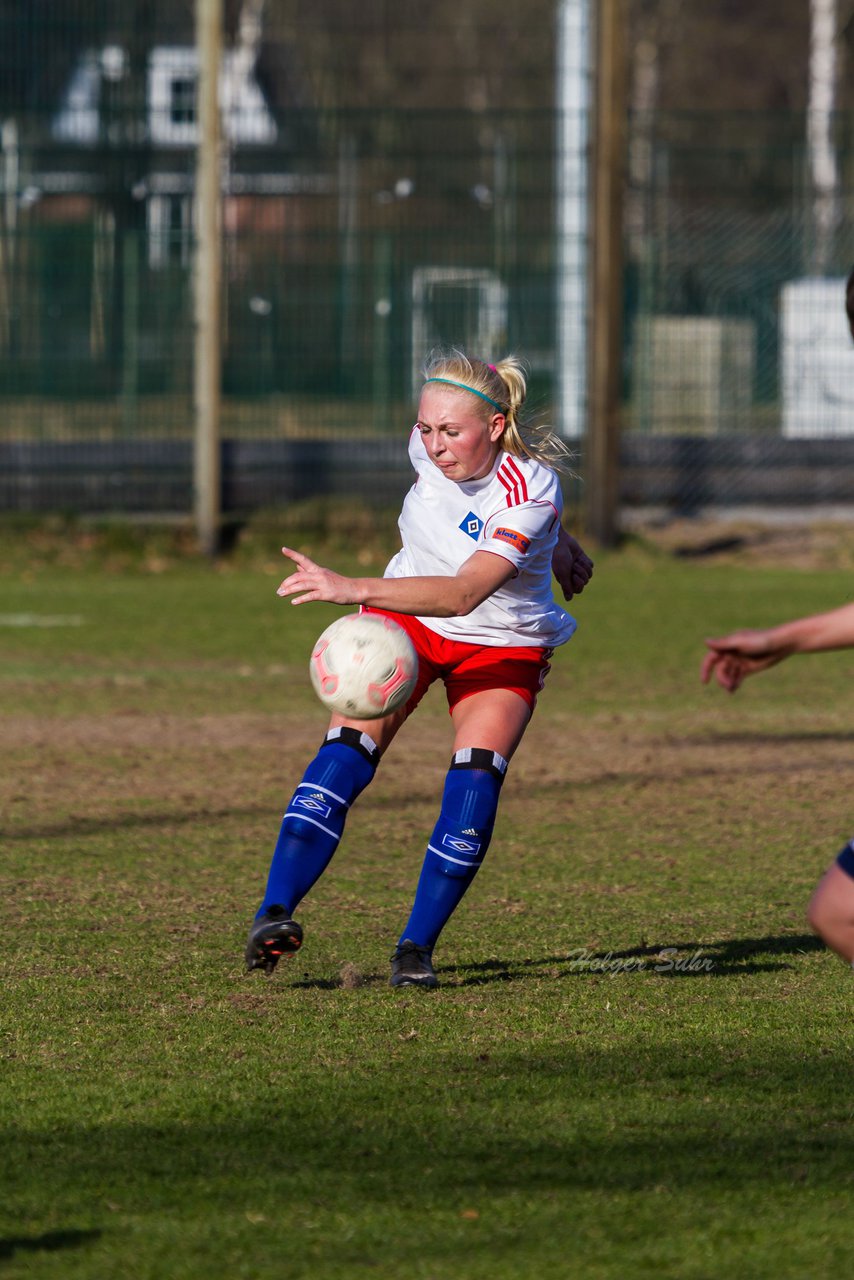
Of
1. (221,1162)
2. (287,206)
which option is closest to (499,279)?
(287,206)

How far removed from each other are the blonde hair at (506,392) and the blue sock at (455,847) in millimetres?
830

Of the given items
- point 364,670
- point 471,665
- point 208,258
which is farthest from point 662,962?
point 208,258

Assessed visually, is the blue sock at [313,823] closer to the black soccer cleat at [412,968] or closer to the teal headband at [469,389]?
the black soccer cleat at [412,968]

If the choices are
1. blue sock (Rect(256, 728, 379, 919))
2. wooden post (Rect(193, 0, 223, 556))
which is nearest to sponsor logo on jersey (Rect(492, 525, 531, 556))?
blue sock (Rect(256, 728, 379, 919))

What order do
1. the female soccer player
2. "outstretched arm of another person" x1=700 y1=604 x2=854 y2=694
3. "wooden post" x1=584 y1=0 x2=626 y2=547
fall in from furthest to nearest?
"wooden post" x1=584 y1=0 x2=626 y2=547
the female soccer player
"outstretched arm of another person" x1=700 y1=604 x2=854 y2=694

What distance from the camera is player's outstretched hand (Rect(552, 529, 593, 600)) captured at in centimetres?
545

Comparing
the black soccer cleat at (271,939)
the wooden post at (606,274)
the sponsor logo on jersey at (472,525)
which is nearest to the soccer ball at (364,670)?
the sponsor logo on jersey at (472,525)

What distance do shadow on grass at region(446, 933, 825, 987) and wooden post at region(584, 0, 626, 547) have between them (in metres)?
10.5

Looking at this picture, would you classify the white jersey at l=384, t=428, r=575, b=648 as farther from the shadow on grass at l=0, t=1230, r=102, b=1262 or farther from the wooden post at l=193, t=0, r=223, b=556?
the wooden post at l=193, t=0, r=223, b=556

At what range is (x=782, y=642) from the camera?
11.9 feet

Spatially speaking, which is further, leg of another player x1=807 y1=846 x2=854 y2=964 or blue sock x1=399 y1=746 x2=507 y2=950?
blue sock x1=399 y1=746 x2=507 y2=950

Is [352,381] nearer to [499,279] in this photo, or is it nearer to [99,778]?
[499,279]

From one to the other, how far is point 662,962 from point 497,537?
129 centimetres

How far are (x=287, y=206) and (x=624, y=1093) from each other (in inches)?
522
